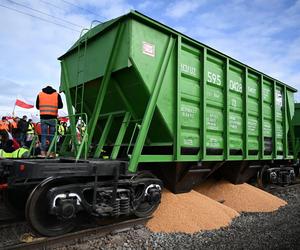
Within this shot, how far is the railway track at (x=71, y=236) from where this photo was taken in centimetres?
384

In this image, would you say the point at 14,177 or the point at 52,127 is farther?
the point at 52,127

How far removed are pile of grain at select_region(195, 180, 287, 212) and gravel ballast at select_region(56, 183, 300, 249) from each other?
1126 mm

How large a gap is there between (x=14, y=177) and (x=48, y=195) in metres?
0.61

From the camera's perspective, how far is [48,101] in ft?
21.5

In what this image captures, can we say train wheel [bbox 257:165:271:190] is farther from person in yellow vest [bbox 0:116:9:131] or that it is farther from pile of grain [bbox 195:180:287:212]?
person in yellow vest [bbox 0:116:9:131]

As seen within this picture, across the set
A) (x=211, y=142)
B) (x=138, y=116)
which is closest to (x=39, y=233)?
(x=138, y=116)

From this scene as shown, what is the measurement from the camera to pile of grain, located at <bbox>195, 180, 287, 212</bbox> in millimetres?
6844

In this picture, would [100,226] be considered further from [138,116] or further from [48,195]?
[138,116]

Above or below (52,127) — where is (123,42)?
above

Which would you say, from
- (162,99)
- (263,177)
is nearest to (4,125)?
(162,99)

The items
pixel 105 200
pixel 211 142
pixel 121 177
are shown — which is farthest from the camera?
pixel 211 142

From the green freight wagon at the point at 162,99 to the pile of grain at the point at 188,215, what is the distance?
361 millimetres

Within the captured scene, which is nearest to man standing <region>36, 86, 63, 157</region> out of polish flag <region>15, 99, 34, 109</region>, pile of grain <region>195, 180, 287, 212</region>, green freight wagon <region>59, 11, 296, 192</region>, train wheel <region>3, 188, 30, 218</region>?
green freight wagon <region>59, 11, 296, 192</region>

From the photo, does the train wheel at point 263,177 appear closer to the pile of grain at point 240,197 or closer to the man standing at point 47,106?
the pile of grain at point 240,197
